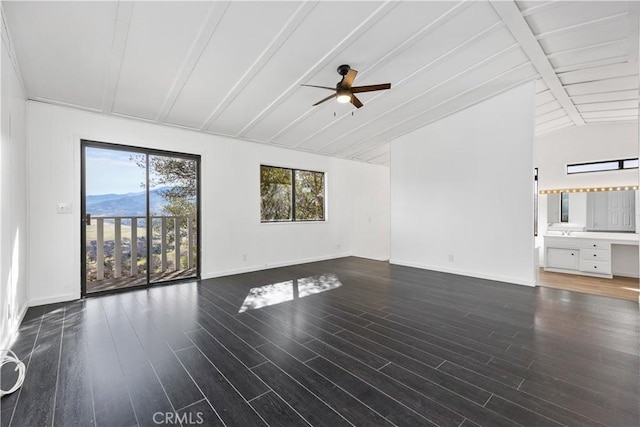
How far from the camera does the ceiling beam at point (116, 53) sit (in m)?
2.41

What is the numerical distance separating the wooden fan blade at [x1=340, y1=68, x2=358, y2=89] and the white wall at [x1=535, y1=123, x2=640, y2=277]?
541 cm

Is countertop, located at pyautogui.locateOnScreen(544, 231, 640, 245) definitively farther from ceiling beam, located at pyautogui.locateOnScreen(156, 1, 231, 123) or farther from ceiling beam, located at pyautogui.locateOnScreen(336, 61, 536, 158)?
ceiling beam, located at pyautogui.locateOnScreen(156, 1, 231, 123)

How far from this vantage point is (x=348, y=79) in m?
3.22

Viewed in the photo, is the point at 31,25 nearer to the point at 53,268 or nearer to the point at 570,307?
the point at 53,268

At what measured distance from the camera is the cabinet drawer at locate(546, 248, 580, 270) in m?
5.44

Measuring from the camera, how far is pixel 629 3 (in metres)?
2.82

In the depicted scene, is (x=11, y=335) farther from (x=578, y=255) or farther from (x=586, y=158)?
(x=586, y=158)

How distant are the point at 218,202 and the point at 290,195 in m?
1.77

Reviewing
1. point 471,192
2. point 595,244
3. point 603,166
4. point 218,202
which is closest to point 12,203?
point 218,202

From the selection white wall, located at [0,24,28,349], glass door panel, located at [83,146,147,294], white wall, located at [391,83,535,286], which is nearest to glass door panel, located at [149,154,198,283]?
glass door panel, located at [83,146,147,294]

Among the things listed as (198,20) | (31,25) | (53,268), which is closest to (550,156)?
(198,20)

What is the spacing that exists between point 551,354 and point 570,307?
166 cm

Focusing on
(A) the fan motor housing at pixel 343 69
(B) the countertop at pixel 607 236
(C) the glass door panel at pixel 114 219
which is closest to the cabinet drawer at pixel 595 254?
(B) the countertop at pixel 607 236

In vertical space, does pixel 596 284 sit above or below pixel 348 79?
below
